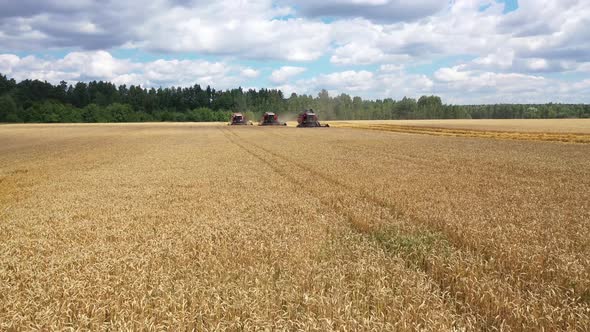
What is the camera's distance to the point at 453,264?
648 centimetres

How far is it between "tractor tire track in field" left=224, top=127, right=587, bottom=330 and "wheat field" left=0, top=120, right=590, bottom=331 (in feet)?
0.09

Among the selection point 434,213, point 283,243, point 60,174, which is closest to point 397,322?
point 283,243

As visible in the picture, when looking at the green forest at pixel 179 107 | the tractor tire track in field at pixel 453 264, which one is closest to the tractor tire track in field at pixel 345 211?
the tractor tire track in field at pixel 453 264

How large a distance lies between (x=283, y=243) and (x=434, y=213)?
13.8 ft

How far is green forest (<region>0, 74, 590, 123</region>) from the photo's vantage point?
432ft

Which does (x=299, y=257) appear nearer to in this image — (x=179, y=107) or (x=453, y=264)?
(x=453, y=264)

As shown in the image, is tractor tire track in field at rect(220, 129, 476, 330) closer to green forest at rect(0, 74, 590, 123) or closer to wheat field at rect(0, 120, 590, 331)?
wheat field at rect(0, 120, 590, 331)

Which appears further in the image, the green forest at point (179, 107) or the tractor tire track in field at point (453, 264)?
the green forest at point (179, 107)

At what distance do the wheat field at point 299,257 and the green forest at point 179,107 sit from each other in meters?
132

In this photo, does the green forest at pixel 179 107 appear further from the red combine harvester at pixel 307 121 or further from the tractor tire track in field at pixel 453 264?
the tractor tire track in field at pixel 453 264

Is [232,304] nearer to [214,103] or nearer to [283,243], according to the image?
[283,243]

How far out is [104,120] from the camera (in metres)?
135

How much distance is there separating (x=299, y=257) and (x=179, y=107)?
172 m

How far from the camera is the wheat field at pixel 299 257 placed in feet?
15.9
